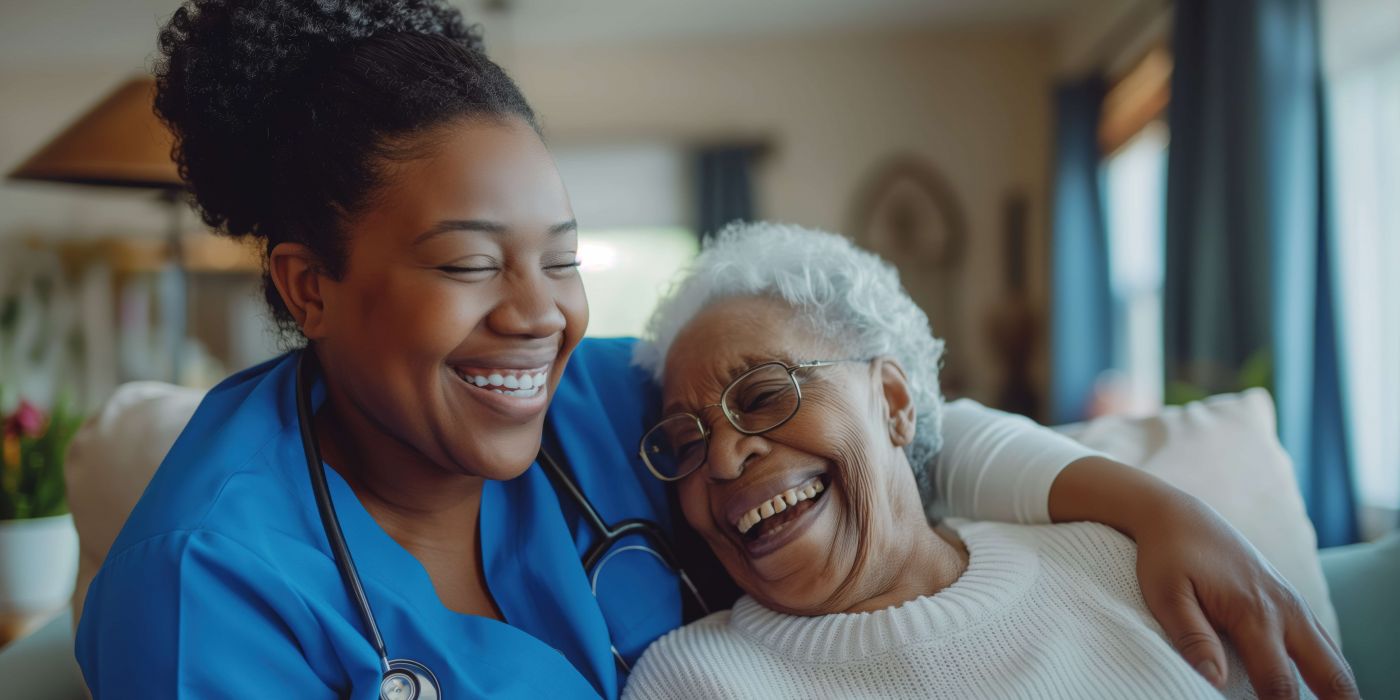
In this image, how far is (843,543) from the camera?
3.78 ft

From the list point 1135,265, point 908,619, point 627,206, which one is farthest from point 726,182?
point 908,619

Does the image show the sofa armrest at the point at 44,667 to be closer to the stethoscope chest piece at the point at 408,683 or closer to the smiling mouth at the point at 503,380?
the stethoscope chest piece at the point at 408,683

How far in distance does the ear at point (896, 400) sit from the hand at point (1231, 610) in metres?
0.33

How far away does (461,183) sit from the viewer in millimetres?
965

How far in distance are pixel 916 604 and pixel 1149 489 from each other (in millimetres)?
324

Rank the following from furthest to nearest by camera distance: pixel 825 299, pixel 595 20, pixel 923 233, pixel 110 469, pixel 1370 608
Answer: pixel 923 233, pixel 595 20, pixel 110 469, pixel 1370 608, pixel 825 299

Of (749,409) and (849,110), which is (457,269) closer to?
(749,409)

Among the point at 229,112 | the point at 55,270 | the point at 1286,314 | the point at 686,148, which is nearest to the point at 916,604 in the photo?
the point at 229,112

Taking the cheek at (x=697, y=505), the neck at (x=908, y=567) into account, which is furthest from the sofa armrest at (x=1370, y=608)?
the cheek at (x=697, y=505)

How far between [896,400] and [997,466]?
0.19 meters

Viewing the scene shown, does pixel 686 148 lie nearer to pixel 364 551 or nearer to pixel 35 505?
pixel 35 505

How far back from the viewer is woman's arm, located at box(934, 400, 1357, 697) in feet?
3.17

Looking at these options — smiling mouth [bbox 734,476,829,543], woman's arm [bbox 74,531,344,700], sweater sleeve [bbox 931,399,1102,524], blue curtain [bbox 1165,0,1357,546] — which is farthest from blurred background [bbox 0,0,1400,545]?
woman's arm [bbox 74,531,344,700]

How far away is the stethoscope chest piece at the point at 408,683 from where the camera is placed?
931mm
